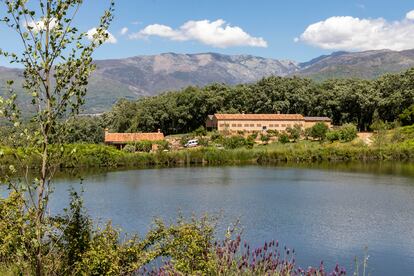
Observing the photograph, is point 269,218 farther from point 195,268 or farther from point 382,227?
point 195,268

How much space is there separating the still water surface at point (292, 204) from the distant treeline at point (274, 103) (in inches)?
1291

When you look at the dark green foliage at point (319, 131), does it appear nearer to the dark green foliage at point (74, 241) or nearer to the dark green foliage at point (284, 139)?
the dark green foliage at point (284, 139)

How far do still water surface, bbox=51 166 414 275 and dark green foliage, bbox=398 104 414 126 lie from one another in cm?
2467

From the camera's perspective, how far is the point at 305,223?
2559 centimetres

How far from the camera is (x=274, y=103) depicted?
94.6 m

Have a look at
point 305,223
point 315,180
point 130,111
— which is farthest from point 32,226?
point 130,111

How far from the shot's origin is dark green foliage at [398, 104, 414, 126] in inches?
3004

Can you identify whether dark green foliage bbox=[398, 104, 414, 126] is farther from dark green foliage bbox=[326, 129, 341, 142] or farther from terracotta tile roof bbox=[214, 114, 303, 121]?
terracotta tile roof bbox=[214, 114, 303, 121]

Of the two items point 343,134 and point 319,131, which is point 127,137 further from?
point 343,134

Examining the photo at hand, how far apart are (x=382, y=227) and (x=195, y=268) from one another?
17.1 metres

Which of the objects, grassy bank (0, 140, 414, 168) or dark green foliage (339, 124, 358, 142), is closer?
grassy bank (0, 140, 414, 168)

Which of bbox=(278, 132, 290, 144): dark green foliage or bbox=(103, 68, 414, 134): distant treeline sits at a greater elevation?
bbox=(103, 68, 414, 134): distant treeline

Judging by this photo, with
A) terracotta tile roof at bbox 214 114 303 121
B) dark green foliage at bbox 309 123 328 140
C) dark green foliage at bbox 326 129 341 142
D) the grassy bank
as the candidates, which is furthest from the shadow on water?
terracotta tile roof at bbox 214 114 303 121

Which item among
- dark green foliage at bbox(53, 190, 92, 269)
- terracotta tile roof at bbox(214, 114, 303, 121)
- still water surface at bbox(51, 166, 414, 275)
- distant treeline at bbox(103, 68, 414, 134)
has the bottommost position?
still water surface at bbox(51, 166, 414, 275)
